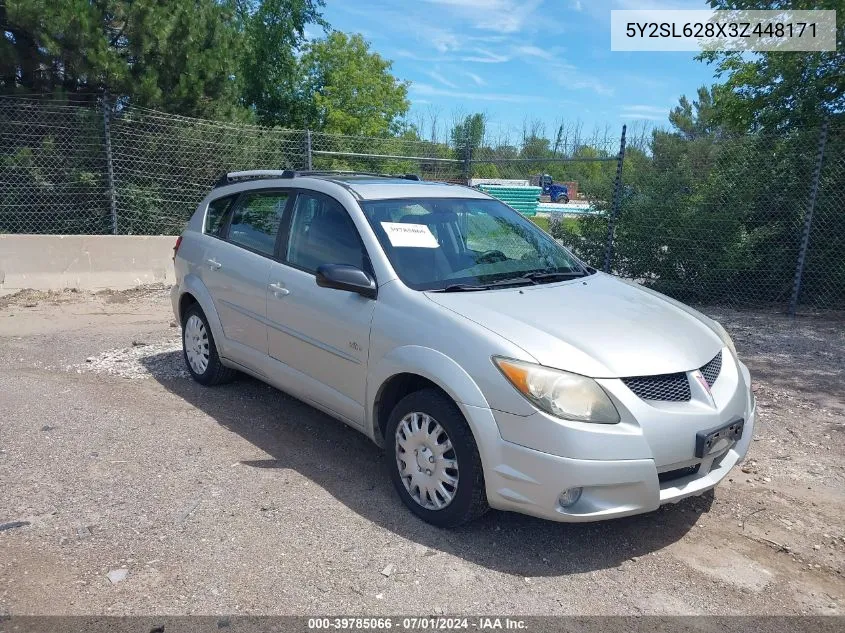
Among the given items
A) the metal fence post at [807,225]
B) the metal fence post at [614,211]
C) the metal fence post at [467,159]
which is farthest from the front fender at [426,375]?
the metal fence post at [467,159]

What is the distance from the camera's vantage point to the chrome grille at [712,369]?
3.60 meters

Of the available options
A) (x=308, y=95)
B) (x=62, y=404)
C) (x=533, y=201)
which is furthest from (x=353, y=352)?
(x=533, y=201)

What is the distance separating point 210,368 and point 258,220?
1.39m

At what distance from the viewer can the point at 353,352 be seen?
4141 millimetres

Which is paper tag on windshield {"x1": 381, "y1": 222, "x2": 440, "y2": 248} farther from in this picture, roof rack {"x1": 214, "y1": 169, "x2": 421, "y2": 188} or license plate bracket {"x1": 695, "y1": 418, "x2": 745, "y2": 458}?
license plate bracket {"x1": 695, "y1": 418, "x2": 745, "y2": 458}

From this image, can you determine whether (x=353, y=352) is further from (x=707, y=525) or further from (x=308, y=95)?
(x=308, y=95)

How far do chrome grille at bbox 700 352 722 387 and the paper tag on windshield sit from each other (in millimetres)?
1720

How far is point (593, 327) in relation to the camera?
3.62 m

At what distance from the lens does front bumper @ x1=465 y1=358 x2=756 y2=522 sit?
3178 mm

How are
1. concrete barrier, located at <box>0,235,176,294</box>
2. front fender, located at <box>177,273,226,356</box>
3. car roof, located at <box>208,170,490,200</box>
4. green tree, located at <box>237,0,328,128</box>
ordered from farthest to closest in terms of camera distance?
green tree, located at <box>237,0,328,128</box>, concrete barrier, located at <box>0,235,176,294</box>, front fender, located at <box>177,273,226,356</box>, car roof, located at <box>208,170,490,200</box>

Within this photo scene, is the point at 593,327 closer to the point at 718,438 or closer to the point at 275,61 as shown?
the point at 718,438

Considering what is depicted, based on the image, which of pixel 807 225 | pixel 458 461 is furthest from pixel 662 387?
pixel 807 225

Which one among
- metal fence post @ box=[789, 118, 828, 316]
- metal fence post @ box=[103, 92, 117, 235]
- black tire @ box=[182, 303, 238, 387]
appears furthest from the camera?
metal fence post @ box=[103, 92, 117, 235]

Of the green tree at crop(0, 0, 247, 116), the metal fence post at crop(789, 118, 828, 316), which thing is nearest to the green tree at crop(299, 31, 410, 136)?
the green tree at crop(0, 0, 247, 116)
